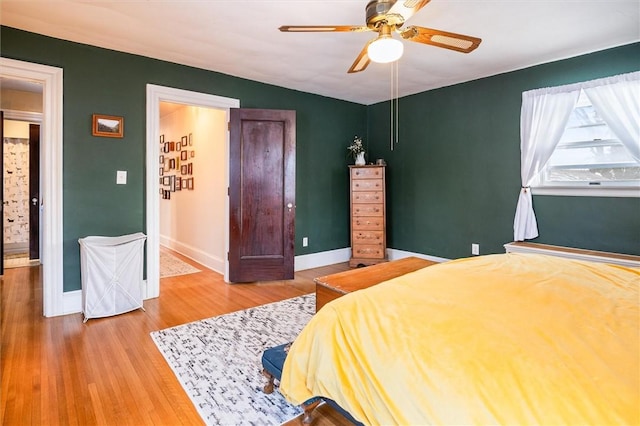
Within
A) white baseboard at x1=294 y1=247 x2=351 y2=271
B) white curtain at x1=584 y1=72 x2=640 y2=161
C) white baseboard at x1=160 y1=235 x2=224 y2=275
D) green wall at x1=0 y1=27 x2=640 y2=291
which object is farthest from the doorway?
A: white curtain at x1=584 y1=72 x2=640 y2=161

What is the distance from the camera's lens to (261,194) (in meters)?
4.20

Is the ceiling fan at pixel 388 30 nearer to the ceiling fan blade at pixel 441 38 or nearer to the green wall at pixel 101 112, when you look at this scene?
the ceiling fan blade at pixel 441 38

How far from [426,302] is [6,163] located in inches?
267

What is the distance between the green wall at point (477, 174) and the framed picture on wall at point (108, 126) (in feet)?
11.7

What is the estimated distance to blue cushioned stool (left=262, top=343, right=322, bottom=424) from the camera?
1693 millimetres

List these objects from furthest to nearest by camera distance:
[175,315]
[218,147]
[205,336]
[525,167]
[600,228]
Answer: [218,147] < [525,167] < [600,228] < [175,315] < [205,336]

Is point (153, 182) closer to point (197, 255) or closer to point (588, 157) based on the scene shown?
point (197, 255)

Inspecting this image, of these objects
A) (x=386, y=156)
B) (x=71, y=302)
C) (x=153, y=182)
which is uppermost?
(x=386, y=156)

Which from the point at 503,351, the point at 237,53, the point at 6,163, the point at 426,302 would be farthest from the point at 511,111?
the point at 6,163

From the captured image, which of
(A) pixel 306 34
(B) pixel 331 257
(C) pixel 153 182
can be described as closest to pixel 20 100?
(C) pixel 153 182

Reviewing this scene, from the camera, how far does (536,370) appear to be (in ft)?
3.07

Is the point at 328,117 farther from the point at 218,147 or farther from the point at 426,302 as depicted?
the point at 426,302

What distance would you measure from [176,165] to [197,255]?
187 cm

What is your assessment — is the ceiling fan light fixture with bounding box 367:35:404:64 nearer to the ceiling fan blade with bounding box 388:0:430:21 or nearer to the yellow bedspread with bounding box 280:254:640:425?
the ceiling fan blade with bounding box 388:0:430:21
